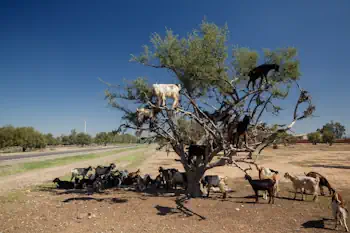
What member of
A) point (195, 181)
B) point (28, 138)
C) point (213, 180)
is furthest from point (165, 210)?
point (28, 138)

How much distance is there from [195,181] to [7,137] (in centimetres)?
7037

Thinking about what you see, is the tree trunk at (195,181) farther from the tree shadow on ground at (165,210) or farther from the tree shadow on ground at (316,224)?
the tree shadow on ground at (316,224)

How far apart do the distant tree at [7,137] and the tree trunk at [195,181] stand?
68.8 m

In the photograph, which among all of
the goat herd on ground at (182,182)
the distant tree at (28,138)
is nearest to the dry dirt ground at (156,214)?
the goat herd on ground at (182,182)

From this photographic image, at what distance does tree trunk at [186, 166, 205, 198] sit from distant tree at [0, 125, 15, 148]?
68.8 m

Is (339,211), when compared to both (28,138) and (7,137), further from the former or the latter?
(28,138)

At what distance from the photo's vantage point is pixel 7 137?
62625 mm

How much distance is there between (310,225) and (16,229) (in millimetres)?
9914

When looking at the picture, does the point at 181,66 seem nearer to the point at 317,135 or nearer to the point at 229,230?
the point at 229,230

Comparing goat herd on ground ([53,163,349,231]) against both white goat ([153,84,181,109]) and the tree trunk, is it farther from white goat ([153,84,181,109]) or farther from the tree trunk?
white goat ([153,84,181,109])

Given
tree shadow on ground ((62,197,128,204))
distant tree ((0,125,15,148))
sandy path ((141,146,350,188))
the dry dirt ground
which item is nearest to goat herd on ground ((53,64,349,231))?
the dry dirt ground

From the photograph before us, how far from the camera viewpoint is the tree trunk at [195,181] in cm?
1147

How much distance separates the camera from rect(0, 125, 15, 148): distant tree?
61188 mm

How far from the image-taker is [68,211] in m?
9.35
